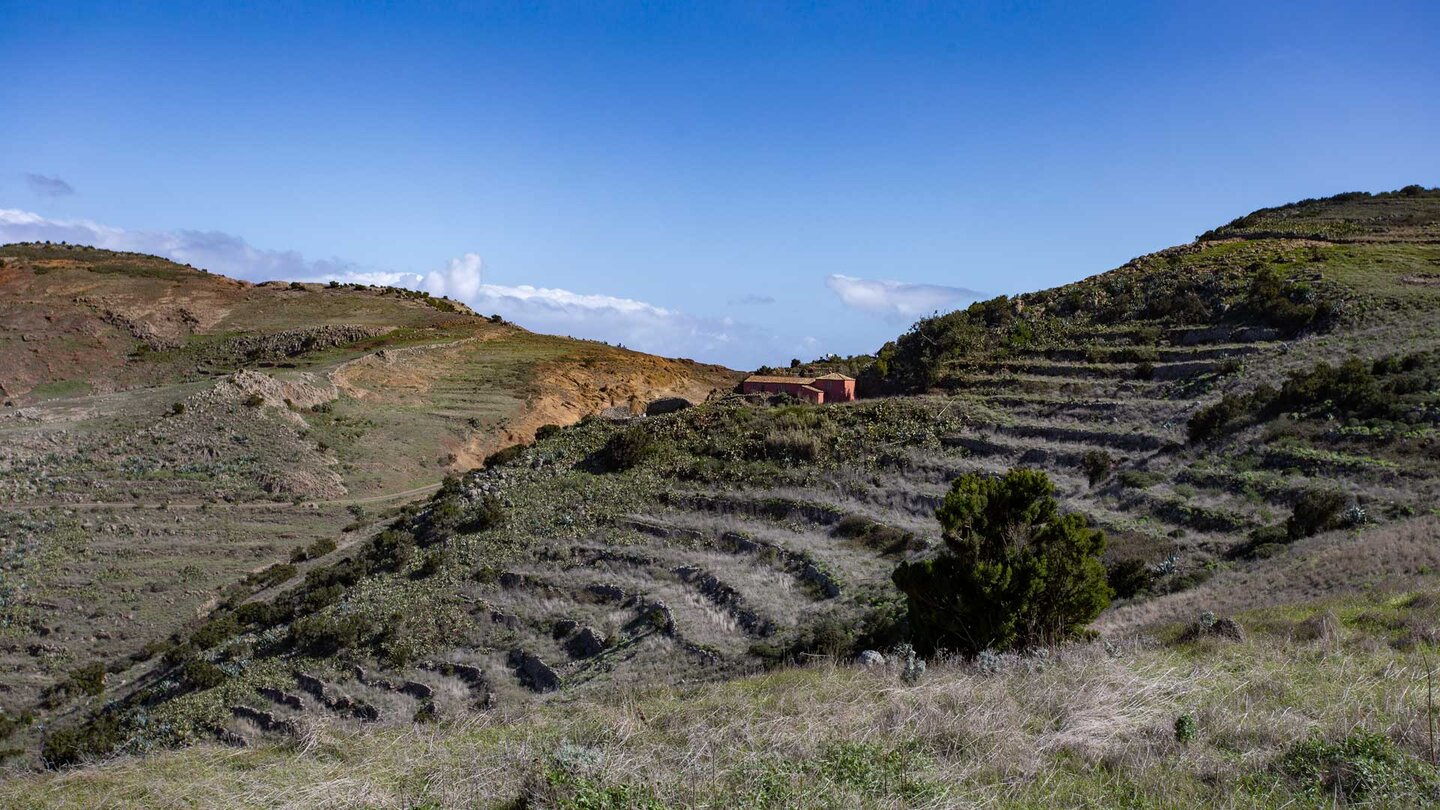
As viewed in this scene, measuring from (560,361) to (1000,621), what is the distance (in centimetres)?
4013

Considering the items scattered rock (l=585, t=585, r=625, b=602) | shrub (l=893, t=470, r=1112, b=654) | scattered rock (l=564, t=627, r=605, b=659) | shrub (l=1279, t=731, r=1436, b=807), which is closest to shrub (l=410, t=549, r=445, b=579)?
scattered rock (l=585, t=585, r=625, b=602)

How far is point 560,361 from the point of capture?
50250mm

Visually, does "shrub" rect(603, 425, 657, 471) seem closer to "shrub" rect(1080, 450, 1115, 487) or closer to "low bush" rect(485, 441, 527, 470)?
"low bush" rect(485, 441, 527, 470)

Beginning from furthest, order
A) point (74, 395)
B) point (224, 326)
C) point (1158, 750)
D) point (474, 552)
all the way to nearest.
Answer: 1. point (224, 326)
2. point (74, 395)
3. point (474, 552)
4. point (1158, 750)

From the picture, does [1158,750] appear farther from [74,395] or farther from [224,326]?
[224,326]

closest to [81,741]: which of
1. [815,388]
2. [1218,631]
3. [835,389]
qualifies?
[1218,631]

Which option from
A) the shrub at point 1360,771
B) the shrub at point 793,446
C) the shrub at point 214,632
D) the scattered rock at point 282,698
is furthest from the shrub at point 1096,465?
the shrub at point 214,632

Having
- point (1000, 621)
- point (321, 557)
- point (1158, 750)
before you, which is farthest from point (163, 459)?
point (1158, 750)

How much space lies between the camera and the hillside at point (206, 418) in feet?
79.2

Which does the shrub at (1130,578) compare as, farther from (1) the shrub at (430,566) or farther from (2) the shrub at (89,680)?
(2) the shrub at (89,680)

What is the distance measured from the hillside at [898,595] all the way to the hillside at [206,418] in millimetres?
3089

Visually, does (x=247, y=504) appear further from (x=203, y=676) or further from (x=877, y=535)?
(x=877, y=535)

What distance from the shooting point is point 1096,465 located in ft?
75.9

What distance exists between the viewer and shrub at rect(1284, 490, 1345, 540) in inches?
667
